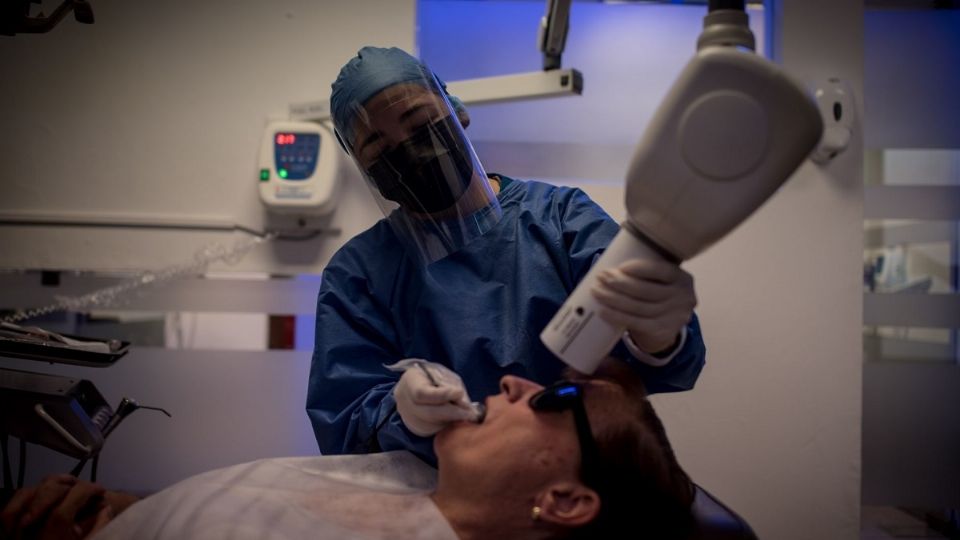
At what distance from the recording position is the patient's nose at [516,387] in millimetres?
874

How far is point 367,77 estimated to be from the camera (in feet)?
3.35

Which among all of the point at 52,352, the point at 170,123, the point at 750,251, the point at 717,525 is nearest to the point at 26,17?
the point at 52,352

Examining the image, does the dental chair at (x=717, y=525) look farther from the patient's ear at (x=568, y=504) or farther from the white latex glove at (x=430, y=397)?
the white latex glove at (x=430, y=397)

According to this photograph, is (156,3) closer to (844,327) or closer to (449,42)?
(449,42)

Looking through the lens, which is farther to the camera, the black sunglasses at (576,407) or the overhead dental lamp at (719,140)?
the black sunglasses at (576,407)

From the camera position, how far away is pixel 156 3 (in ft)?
4.70

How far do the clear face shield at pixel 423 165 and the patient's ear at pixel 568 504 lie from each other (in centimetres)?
40

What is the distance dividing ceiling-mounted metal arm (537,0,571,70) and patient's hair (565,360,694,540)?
2.69 feet

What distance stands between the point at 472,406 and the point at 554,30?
3.01ft

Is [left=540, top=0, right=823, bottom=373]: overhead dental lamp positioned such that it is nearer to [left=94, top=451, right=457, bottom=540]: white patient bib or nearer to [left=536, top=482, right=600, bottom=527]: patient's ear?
[left=536, top=482, right=600, bottom=527]: patient's ear

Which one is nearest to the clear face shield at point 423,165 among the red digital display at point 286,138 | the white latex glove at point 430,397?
the white latex glove at point 430,397

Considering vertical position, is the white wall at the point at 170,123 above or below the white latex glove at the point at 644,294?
above

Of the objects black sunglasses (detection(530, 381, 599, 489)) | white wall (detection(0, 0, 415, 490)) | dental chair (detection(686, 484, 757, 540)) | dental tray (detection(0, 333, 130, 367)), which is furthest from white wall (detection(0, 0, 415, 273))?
dental chair (detection(686, 484, 757, 540))

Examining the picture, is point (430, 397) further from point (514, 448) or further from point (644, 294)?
point (644, 294)
